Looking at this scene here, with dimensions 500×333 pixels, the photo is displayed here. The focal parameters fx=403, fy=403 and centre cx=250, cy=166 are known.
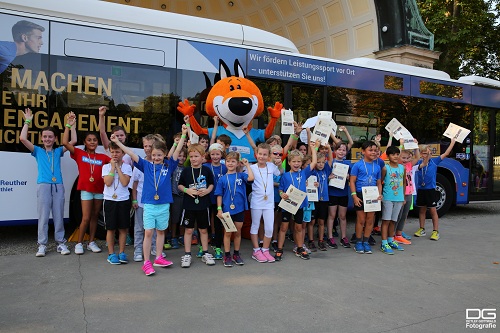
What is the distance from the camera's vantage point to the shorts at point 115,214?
16.0 feet

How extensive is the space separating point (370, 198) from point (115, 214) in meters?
3.43

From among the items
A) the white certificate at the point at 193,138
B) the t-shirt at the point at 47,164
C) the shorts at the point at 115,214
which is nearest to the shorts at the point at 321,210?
the white certificate at the point at 193,138

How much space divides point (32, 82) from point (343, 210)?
4.75 metres

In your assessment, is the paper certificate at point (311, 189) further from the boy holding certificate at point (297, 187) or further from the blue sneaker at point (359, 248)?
the blue sneaker at point (359, 248)

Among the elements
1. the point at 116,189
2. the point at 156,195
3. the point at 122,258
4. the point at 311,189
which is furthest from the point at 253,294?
the point at 116,189

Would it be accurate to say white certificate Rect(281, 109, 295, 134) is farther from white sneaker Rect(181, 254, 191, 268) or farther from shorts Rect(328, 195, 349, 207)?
white sneaker Rect(181, 254, 191, 268)

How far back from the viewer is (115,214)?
4891 mm

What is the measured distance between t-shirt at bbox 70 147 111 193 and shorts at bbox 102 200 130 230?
48 cm

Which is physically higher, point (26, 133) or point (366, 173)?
point (26, 133)

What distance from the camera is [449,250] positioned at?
615cm

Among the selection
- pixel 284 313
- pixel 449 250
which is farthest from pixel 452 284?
pixel 284 313

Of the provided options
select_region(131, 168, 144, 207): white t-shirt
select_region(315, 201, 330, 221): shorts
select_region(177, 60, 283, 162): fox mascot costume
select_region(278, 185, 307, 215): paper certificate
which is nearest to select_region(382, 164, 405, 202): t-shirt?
select_region(315, 201, 330, 221): shorts

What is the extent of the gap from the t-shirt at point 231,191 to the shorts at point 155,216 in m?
0.67

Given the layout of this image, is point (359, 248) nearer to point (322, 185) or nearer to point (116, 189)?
point (322, 185)
